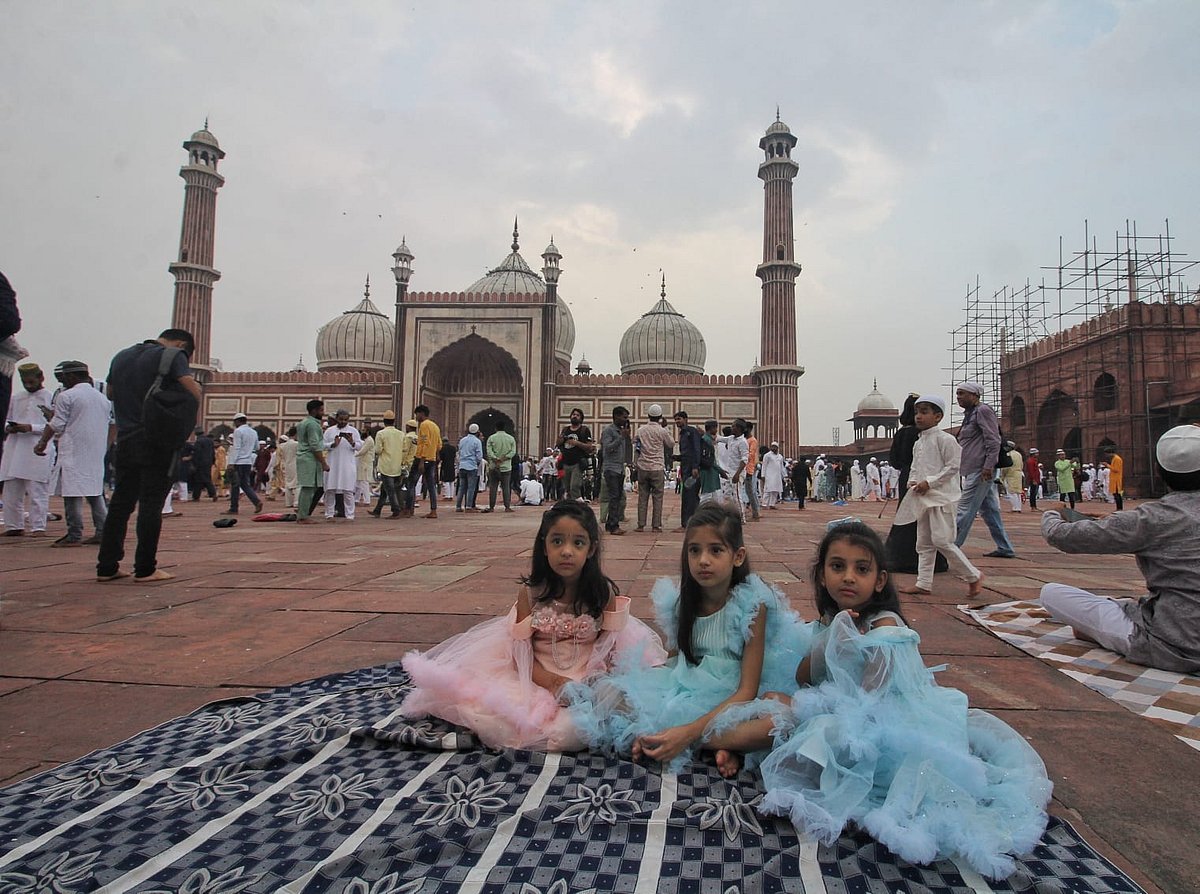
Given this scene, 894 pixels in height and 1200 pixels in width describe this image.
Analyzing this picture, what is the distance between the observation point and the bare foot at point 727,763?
4.63 feet

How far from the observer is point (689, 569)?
1.75m

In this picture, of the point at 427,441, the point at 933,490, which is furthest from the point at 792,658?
the point at 427,441

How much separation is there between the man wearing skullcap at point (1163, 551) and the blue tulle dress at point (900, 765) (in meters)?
1.19

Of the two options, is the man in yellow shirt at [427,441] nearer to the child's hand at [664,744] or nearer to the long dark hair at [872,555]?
the long dark hair at [872,555]

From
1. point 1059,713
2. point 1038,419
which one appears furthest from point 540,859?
point 1038,419

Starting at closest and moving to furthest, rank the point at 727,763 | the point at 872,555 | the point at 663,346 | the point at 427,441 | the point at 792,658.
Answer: the point at 727,763, the point at 872,555, the point at 792,658, the point at 427,441, the point at 663,346

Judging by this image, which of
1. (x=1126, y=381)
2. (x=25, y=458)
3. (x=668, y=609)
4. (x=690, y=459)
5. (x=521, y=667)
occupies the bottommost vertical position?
(x=521, y=667)

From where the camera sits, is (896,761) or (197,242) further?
(197,242)

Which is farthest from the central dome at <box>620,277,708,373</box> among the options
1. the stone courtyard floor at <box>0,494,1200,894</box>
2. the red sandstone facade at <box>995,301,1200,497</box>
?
the stone courtyard floor at <box>0,494,1200,894</box>

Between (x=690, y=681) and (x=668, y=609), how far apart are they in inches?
8.6

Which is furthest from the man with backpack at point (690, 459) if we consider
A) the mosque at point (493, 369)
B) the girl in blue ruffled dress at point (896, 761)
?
the mosque at point (493, 369)

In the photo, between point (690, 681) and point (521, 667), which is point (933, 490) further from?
point (521, 667)

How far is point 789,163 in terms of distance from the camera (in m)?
23.3

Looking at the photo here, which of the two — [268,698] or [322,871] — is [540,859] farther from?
[268,698]
